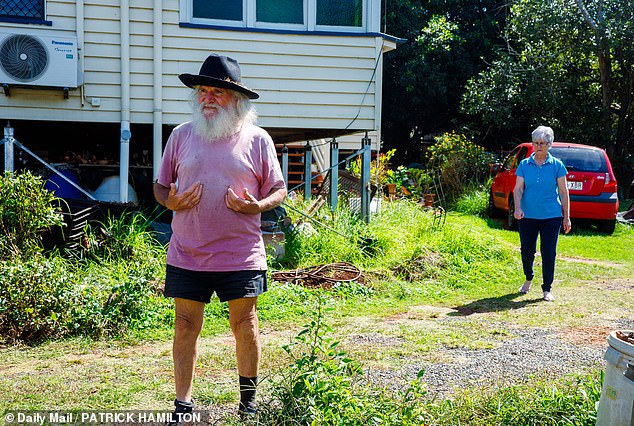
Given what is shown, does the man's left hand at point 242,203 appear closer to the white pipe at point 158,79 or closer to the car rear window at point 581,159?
the white pipe at point 158,79

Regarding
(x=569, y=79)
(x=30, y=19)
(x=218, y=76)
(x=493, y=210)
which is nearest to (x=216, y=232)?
(x=218, y=76)

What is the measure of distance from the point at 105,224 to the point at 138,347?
2640mm

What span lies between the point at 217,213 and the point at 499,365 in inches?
95.9

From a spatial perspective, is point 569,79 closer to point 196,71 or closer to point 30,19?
point 196,71

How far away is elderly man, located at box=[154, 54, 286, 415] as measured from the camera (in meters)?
3.68

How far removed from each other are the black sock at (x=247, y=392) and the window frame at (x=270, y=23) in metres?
6.61

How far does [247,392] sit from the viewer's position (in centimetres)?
368

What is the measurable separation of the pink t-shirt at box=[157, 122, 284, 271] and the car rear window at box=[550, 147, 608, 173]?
10.5 m

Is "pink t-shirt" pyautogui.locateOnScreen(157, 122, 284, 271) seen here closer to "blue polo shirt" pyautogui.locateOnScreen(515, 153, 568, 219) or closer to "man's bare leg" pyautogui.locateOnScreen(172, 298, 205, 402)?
"man's bare leg" pyautogui.locateOnScreen(172, 298, 205, 402)

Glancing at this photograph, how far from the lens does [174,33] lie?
926cm

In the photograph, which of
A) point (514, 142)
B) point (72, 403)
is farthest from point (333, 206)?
point (514, 142)

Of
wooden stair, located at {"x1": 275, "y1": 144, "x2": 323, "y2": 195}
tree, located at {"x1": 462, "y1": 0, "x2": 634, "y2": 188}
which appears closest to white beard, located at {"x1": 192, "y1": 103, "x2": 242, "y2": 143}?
wooden stair, located at {"x1": 275, "y1": 144, "x2": 323, "y2": 195}

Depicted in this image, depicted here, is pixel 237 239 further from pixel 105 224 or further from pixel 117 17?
pixel 117 17

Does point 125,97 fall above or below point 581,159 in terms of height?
above
